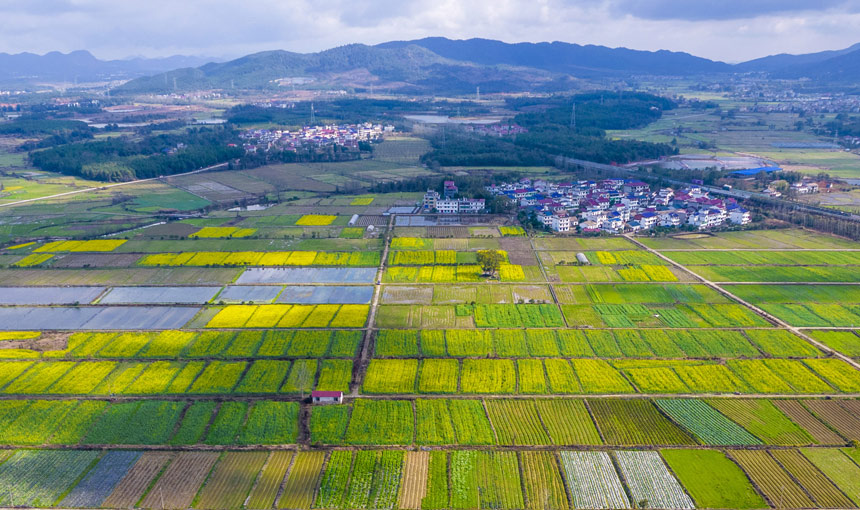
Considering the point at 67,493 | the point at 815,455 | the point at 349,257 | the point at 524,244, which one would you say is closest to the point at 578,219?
the point at 524,244

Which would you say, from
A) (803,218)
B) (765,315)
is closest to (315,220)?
(765,315)

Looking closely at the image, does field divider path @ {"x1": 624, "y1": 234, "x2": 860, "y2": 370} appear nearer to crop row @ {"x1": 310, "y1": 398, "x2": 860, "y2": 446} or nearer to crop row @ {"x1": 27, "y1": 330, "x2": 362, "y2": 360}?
crop row @ {"x1": 310, "y1": 398, "x2": 860, "y2": 446}

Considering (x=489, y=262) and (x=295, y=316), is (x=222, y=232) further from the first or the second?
(x=489, y=262)

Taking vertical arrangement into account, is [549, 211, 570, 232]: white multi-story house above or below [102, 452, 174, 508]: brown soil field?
above

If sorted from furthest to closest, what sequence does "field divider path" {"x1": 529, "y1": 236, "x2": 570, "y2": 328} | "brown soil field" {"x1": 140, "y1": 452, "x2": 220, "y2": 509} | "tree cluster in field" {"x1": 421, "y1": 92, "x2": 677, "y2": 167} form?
1. "tree cluster in field" {"x1": 421, "y1": 92, "x2": 677, "y2": 167}
2. "field divider path" {"x1": 529, "y1": 236, "x2": 570, "y2": 328}
3. "brown soil field" {"x1": 140, "y1": 452, "x2": 220, "y2": 509}

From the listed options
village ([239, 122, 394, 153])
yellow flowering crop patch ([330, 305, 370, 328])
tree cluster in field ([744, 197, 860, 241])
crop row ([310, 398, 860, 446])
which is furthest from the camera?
village ([239, 122, 394, 153])

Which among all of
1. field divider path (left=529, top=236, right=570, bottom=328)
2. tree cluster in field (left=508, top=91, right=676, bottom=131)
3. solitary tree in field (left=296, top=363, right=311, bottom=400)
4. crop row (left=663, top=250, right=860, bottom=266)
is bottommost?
solitary tree in field (left=296, top=363, right=311, bottom=400)

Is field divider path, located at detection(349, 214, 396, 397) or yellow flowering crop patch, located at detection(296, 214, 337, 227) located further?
yellow flowering crop patch, located at detection(296, 214, 337, 227)

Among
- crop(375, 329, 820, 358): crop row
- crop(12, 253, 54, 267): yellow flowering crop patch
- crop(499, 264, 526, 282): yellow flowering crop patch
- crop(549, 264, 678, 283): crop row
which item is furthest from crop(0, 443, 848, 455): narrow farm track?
crop(12, 253, 54, 267): yellow flowering crop patch
